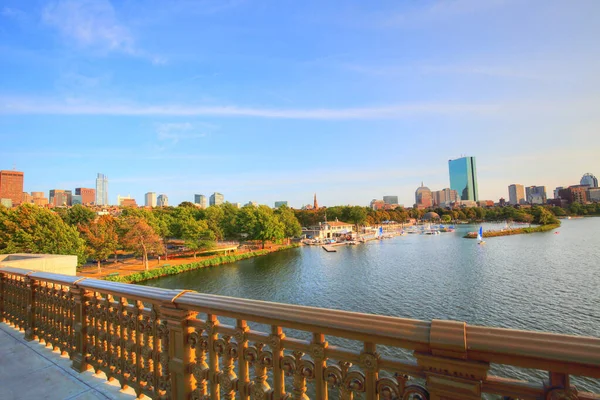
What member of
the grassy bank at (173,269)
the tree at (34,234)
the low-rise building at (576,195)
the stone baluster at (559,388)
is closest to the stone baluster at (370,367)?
the stone baluster at (559,388)

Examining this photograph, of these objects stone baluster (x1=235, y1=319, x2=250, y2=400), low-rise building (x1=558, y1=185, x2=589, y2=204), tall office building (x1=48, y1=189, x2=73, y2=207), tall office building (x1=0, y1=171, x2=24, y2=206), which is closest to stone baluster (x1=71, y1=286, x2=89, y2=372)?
stone baluster (x1=235, y1=319, x2=250, y2=400)

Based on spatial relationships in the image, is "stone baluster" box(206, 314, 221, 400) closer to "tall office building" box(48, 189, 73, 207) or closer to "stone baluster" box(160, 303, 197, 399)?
"stone baluster" box(160, 303, 197, 399)

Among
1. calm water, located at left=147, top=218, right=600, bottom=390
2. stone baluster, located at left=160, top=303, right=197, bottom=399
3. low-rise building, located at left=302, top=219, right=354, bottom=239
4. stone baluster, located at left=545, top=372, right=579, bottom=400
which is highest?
stone baluster, located at left=545, top=372, right=579, bottom=400

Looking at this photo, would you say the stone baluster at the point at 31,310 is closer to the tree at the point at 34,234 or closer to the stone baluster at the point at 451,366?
the stone baluster at the point at 451,366

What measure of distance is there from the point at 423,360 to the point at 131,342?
8.73ft

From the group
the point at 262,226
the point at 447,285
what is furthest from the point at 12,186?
the point at 447,285

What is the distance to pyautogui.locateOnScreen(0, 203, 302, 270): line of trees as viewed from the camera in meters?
24.7

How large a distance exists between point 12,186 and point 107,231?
374 ft

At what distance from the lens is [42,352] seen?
3.94 m

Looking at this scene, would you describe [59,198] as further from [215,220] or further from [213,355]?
[213,355]

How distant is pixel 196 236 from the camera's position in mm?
40906

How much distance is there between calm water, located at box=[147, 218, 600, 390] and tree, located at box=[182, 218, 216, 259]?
659 centimetres

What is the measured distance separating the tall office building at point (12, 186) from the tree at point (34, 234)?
104021mm

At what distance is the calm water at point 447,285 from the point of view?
16234 millimetres
